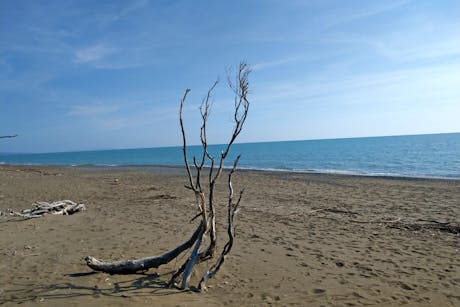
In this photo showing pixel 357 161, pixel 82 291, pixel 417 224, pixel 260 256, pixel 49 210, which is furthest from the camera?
pixel 357 161

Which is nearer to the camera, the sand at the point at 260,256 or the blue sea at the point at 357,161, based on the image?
the sand at the point at 260,256

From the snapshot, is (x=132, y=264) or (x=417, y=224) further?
(x=417, y=224)

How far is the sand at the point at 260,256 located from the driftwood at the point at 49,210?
16.7 inches

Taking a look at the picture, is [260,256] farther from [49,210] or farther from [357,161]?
[357,161]

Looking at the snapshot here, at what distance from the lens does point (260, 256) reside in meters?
6.48

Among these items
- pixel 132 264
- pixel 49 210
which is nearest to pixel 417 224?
pixel 132 264

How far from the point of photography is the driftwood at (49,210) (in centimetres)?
951

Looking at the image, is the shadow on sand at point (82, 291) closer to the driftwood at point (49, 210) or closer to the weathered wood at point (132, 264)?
the weathered wood at point (132, 264)

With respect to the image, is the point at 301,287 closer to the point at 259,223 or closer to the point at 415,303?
the point at 415,303

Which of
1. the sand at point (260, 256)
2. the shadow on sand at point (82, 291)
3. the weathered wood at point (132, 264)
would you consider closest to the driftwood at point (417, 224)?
the sand at point (260, 256)

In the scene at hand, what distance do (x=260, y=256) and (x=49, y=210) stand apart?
716 cm

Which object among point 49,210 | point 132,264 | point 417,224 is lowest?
point 417,224

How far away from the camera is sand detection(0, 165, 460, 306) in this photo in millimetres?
4586

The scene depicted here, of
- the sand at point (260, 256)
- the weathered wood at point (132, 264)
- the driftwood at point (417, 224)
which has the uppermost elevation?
the weathered wood at point (132, 264)
